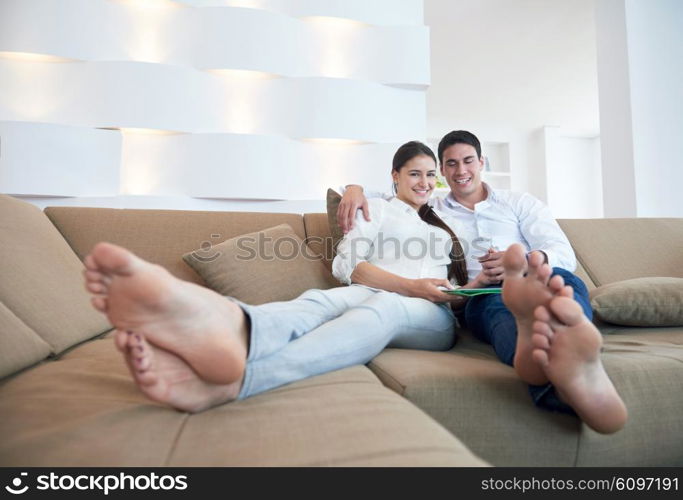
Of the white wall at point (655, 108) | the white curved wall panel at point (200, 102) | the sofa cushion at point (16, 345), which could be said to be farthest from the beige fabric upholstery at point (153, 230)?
the white wall at point (655, 108)

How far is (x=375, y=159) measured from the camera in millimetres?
3326

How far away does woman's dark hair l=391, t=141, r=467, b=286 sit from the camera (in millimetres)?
1661

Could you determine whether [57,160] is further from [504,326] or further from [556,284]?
[556,284]

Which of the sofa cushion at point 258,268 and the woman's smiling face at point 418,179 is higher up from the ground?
the woman's smiling face at point 418,179

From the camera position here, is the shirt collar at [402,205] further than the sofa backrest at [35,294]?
Yes

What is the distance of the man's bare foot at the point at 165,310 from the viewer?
2.22ft

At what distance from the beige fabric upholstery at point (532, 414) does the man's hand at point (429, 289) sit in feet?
0.92

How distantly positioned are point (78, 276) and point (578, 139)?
8.31 meters

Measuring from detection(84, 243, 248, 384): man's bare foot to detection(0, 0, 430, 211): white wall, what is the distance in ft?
7.98

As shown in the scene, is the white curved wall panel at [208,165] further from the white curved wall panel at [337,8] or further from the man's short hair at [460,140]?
the man's short hair at [460,140]

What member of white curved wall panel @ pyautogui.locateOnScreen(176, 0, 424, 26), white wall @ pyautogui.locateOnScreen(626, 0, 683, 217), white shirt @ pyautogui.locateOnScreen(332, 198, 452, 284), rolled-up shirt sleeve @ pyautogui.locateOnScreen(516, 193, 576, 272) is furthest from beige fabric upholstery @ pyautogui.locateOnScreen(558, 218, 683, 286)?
white curved wall panel @ pyautogui.locateOnScreen(176, 0, 424, 26)

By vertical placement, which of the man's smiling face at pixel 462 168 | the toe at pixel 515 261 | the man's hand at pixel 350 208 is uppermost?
the man's smiling face at pixel 462 168

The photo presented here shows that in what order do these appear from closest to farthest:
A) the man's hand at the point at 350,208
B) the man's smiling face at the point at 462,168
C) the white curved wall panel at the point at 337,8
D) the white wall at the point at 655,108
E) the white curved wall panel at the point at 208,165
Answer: the man's hand at the point at 350,208
the man's smiling face at the point at 462,168
the white curved wall panel at the point at 208,165
the white curved wall panel at the point at 337,8
the white wall at the point at 655,108
